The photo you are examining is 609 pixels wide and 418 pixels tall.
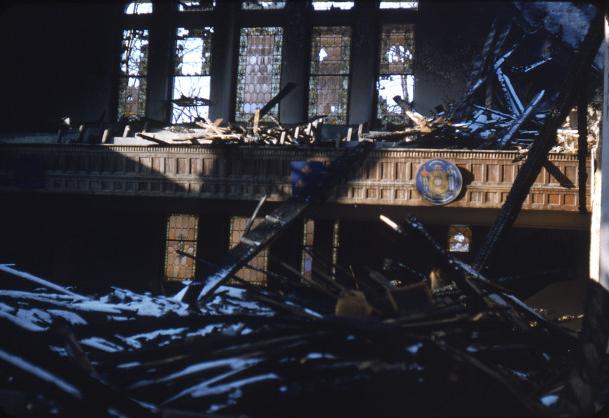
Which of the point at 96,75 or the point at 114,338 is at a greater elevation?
the point at 96,75

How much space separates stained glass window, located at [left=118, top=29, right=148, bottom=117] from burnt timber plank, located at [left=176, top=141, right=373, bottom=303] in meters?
6.03

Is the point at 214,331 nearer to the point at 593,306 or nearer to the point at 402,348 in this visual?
the point at 402,348

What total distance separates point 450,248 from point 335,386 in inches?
291

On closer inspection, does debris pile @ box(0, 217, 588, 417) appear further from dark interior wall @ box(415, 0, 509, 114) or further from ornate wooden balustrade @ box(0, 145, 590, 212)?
dark interior wall @ box(415, 0, 509, 114)

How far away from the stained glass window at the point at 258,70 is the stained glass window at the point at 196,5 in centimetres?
116

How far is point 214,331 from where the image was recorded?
18.6ft

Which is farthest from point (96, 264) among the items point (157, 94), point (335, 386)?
point (335, 386)

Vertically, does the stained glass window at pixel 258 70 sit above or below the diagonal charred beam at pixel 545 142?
above

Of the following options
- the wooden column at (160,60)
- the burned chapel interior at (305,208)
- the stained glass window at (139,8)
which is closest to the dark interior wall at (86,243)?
the burned chapel interior at (305,208)

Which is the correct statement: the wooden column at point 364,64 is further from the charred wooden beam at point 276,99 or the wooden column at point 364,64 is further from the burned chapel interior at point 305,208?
the charred wooden beam at point 276,99

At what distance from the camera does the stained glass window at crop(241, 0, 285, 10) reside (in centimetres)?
1307

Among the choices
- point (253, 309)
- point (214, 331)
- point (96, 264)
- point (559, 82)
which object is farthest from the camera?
point (96, 264)

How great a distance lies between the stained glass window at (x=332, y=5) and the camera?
41.8ft

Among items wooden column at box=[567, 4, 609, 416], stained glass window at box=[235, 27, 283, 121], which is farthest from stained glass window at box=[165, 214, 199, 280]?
wooden column at box=[567, 4, 609, 416]
